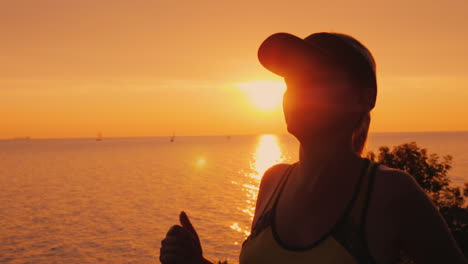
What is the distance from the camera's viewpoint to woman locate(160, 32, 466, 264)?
1916 millimetres

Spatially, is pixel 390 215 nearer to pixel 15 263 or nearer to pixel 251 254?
pixel 251 254

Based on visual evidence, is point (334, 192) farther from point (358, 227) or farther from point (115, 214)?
point (115, 214)

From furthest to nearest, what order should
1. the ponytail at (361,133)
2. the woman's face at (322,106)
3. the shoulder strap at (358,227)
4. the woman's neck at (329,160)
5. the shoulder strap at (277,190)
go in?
the shoulder strap at (277,190) → the ponytail at (361,133) → the woman's neck at (329,160) → the woman's face at (322,106) → the shoulder strap at (358,227)

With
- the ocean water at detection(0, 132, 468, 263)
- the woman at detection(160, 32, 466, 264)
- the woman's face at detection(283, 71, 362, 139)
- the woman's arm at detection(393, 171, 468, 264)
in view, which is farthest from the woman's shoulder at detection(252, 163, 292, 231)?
the ocean water at detection(0, 132, 468, 263)

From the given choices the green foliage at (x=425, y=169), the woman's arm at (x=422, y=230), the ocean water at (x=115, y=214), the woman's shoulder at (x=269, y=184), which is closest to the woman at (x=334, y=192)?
the woman's arm at (x=422, y=230)

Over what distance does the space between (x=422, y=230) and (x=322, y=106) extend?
762mm

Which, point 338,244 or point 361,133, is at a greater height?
point 361,133

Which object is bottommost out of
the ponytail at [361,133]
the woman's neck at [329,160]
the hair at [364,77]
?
the woman's neck at [329,160]

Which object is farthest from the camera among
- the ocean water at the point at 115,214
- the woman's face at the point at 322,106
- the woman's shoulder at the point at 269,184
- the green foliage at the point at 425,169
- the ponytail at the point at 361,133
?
the ocean water at the point at 115,214

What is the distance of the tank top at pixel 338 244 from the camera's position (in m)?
1.90

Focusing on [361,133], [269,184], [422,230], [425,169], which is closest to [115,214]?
[425,169]

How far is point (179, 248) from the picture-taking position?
7.32ft

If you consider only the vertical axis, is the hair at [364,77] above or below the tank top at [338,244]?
above

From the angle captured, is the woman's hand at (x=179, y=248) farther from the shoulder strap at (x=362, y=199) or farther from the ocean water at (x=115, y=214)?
the ocean water at (x=115, y=214)
